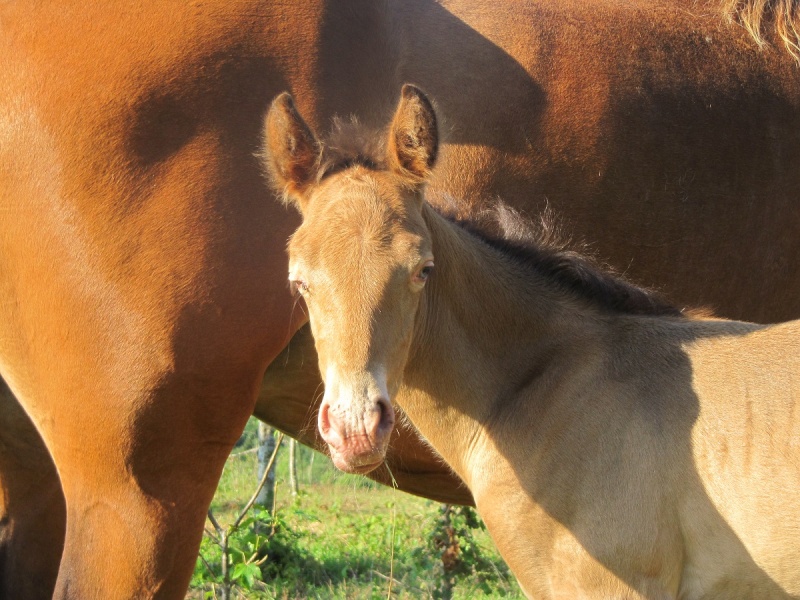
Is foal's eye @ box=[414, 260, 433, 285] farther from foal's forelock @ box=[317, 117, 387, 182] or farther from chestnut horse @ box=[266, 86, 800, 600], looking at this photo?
foal's forelock @ box=[317, 117, 387, 182]

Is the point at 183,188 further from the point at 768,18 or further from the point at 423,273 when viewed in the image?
the point at 768,18

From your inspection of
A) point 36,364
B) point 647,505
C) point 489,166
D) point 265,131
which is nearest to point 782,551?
point 647,505

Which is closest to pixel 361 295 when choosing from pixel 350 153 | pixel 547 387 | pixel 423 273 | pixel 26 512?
pixel 423 273

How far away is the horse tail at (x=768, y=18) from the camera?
474cm

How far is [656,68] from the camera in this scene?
4.39 meters

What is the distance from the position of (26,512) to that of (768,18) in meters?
4.13

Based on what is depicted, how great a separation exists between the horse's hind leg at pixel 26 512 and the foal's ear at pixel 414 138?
2165mm

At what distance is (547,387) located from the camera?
349 centimetres

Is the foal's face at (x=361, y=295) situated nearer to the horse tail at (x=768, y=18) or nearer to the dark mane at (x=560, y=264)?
the dark mane at (x=560, y=264)

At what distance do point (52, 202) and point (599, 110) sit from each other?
87.1 inches

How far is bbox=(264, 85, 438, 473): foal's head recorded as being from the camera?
2895 mm

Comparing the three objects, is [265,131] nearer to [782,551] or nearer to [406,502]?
[782,551]

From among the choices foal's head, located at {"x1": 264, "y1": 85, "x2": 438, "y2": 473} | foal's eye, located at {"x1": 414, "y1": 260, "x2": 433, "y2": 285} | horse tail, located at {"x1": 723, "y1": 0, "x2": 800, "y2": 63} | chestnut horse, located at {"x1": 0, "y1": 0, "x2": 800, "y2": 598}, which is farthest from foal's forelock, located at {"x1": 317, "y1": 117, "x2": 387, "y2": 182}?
horse tail, located at {"x1": 723, "y1": 0, "x2": 800, "y2": 63}

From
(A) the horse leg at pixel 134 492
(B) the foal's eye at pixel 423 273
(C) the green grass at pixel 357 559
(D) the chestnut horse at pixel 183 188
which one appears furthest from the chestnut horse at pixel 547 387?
(C) the green grass at pixel 357 559
